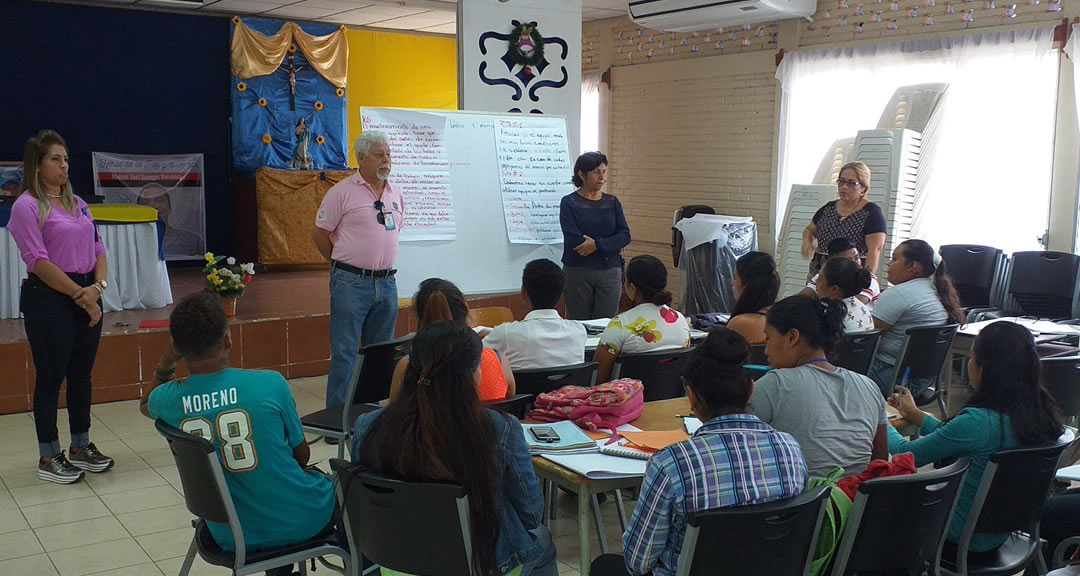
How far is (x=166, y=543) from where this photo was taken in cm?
370

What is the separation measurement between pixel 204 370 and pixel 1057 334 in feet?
13.7

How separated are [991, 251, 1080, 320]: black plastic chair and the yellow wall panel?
21.5 feet

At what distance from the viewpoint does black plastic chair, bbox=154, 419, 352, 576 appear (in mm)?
2367

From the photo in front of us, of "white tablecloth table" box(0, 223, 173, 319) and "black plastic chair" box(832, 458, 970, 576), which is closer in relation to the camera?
"black plastic chair" box(832, 458, 970, 576)

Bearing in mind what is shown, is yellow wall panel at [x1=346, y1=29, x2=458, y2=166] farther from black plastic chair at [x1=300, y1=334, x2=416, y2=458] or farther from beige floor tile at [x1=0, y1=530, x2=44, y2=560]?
beige floor tile at [x1=0, y1=530, x2=44, y2=560]

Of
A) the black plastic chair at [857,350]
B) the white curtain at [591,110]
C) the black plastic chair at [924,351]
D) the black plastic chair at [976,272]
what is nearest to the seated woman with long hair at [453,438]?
the black plastic chair at [857,350]

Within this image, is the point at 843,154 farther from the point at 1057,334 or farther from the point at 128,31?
the point at 128,31

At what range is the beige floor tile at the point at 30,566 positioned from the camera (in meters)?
3.41

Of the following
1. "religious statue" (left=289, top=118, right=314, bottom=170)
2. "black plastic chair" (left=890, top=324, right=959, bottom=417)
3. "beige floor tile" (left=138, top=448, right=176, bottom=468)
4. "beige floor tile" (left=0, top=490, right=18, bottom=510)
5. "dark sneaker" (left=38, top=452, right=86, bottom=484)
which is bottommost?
"beige floor tile" (left=138, top=448, right=176, bottom=468)

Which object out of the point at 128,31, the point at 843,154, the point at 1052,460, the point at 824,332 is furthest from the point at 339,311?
the point at 128,31

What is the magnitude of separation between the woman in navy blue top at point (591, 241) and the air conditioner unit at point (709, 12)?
2.74 metres

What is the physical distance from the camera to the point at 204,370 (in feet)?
8.58

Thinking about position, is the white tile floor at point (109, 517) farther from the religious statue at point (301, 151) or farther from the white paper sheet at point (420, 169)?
the religious statue at point (301, 151)

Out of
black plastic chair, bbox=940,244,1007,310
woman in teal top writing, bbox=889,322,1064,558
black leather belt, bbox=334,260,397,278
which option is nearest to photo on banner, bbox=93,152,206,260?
black leather belt, bbox=334,260,397,278
